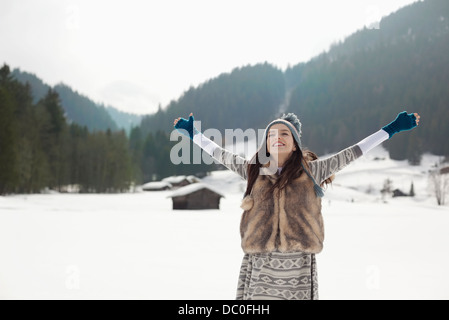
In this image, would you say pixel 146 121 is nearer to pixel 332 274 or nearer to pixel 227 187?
pixel 227 187

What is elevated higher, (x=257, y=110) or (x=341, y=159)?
(x=257, y=110)

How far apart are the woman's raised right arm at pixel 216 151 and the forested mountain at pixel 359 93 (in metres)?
89.2

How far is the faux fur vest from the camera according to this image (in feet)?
7.18

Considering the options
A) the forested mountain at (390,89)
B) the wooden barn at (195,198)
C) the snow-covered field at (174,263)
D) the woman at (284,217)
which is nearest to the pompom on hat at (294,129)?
the woman at (284,217)

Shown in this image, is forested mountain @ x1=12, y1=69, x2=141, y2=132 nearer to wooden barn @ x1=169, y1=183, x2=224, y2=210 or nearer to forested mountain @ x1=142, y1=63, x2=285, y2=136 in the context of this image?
forested mountain @ x1=142, y1=63, x2=285, y2=136

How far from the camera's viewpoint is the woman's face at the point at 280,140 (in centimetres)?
232

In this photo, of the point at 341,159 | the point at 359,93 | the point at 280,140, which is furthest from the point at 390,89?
the point at 280,140

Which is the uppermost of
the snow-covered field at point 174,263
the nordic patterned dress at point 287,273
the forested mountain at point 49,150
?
the forested mountain at point 49,150

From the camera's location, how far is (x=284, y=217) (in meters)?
2.22

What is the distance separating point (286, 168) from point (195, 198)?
22625mm

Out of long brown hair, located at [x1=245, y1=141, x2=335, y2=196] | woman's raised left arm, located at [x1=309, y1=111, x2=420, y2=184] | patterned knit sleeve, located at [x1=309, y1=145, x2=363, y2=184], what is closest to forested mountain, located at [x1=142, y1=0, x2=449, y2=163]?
woman's raised left arm, located at [x1=309, y1=111, x2=420, y2=184]

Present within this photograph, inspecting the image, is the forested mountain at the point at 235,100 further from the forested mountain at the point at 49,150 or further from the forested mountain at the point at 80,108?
the forested mountain at the point at 49,150

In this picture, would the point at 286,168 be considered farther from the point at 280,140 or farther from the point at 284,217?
the point at 284,217

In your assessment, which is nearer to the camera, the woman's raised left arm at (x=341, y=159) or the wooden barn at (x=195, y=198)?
the woman's raised left arm at (x=341, y=159)
